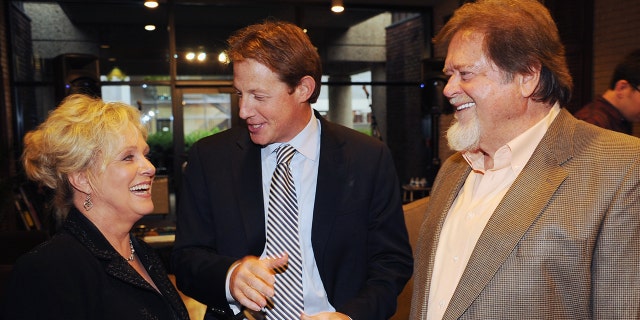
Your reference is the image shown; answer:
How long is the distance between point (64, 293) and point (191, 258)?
1.29 ft

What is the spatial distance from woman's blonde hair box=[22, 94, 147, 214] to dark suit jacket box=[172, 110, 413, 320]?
29 centimetres

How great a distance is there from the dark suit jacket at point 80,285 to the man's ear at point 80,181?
0.26 feet

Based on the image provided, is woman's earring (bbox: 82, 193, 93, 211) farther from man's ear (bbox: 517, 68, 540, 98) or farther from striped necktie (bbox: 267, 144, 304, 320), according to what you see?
man's ear (bbox: 517, 68, 540, 98)

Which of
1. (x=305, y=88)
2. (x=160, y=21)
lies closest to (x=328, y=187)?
(x=305, y=88)

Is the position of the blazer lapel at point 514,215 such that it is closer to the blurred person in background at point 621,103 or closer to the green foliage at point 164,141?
the blurred person in background at point 621,103

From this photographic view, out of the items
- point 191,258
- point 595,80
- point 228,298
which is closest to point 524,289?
point 228,298

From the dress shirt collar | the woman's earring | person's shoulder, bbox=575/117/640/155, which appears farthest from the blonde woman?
person's shoulder, bbox=575/117/640/155

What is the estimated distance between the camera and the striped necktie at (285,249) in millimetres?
1759

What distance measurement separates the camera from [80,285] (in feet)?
A: 5.18

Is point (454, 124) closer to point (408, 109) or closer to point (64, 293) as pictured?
point (64, 293)

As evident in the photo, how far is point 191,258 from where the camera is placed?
1.78 metres

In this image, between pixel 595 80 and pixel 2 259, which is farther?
pixel 595 80

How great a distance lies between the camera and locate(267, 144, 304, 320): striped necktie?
5.77 feet

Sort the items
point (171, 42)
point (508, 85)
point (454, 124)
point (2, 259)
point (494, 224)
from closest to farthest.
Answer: point (494, 224) < point (508, 85) < point (454, 124) < point (2, 259) < point (171, 42)
